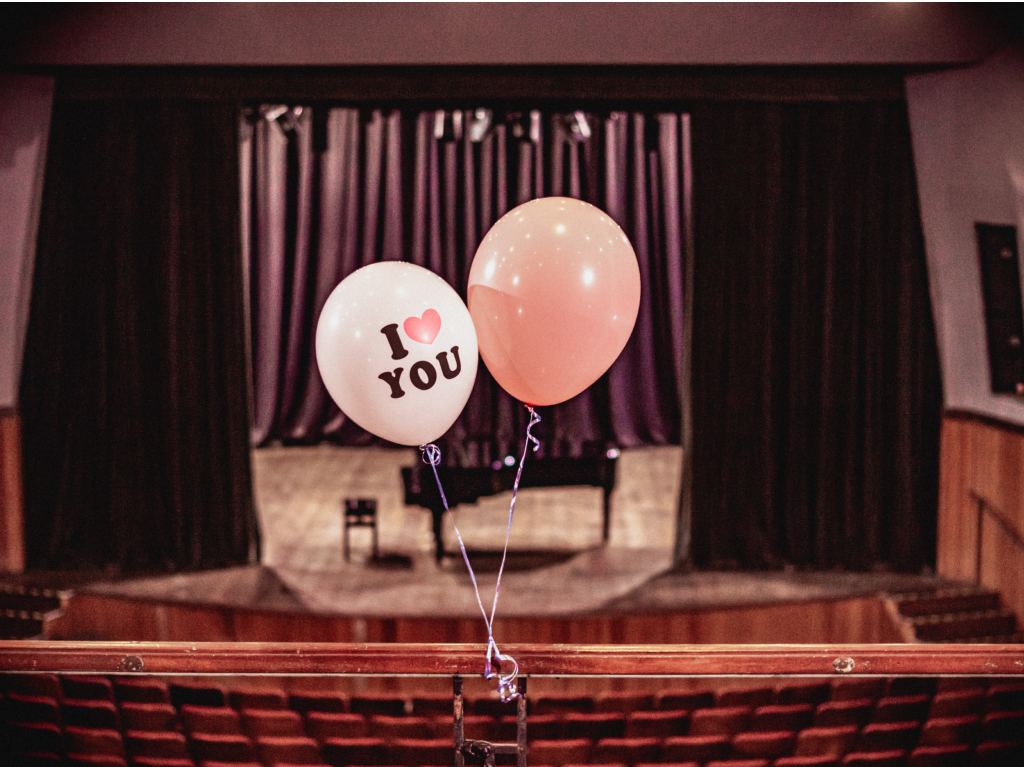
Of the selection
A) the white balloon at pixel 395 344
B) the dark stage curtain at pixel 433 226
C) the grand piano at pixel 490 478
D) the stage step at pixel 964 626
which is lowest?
the stage step at pixel 964 626

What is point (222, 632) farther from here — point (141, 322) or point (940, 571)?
point (940, 571)

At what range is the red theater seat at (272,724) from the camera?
3.41 meters

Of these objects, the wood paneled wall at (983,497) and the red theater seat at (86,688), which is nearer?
the red theater seat at (86,688)

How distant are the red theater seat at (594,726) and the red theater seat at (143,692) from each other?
146cm

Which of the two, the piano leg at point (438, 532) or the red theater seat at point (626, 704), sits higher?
the piano leg at point (438, 532)

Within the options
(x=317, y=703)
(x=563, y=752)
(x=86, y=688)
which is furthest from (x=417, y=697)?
(x=86, y=688)

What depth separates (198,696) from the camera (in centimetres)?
386

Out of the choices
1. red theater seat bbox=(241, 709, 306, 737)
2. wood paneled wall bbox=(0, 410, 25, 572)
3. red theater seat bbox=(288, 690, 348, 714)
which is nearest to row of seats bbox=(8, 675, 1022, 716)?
red theater seat bbox=(288, 690, 348, 714)

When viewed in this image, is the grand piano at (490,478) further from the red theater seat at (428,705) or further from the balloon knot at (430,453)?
the balloon knot at (430,453)

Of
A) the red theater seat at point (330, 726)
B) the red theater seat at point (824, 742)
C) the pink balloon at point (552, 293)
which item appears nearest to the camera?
the pink balloon at point (552, 293)

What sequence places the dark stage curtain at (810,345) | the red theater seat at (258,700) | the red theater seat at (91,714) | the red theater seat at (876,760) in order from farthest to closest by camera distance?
1. the dark stage curtain at (810,345)
2. the red theater seat at (258,700)
3. the red theater seat at (91,714)
4. the red theater seat at (876,760)

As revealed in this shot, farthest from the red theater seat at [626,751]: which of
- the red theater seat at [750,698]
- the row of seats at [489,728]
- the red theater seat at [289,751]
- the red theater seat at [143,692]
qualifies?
the red theater seat at [143,692]

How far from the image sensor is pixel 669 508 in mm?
7520

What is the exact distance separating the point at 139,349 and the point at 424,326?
4722 mm
